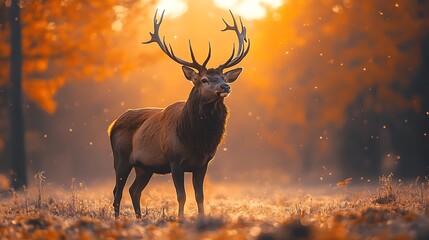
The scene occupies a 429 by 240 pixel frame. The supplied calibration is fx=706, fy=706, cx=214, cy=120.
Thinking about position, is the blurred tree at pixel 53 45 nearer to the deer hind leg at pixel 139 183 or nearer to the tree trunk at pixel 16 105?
the tree trunk at pixel 16 105

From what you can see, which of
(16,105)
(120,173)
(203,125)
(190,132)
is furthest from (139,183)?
(16,105)

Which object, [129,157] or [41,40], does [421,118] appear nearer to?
[41,40]

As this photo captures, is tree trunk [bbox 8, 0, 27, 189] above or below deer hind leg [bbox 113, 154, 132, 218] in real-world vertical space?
above

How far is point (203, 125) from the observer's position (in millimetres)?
9086

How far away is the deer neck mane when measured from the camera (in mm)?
9070

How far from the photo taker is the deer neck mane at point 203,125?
9.07 metres

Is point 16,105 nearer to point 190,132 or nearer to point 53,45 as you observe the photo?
point 53,45

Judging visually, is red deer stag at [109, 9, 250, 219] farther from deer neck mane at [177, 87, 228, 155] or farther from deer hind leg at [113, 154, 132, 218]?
deer hind leg at [113, 154, 132, 218]

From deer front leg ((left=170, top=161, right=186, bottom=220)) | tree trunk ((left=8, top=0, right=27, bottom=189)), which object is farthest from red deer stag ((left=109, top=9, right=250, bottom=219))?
tree trunk ((left=8, top=0, right=27, bottom=189))

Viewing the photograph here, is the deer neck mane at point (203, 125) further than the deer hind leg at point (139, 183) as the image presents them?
No

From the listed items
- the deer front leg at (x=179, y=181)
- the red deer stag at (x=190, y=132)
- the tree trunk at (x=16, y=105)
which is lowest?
the deer front leg at (x=179, y=181)

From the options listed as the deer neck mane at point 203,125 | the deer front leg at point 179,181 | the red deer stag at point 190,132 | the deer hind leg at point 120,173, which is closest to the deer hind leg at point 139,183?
the deer hind leg at point 120,173

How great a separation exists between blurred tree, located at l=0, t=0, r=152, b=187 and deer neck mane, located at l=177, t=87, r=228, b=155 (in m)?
7.70

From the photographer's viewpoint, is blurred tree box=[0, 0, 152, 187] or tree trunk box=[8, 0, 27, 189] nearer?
tree trunk box=[8, 0, 27, 189]
